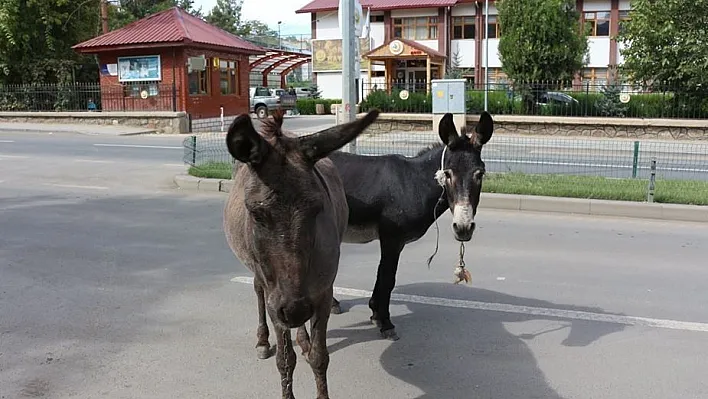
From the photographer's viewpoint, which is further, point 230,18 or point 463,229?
point 230,18

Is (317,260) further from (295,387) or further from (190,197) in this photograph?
(190,197)

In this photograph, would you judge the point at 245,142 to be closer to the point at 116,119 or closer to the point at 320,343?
the point at 320,343

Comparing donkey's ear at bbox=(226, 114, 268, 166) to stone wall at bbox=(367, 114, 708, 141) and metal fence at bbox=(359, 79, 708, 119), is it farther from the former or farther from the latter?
metal fence at bbox=(359, 79, 708, 119)

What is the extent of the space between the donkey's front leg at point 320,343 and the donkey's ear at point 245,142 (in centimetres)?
103

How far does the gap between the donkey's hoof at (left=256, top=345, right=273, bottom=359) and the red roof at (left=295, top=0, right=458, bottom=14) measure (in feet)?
139

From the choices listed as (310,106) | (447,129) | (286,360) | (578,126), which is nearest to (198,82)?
(310,106)

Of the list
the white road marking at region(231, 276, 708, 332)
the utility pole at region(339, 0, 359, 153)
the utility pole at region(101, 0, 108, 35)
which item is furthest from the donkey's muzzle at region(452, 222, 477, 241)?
the utility pole at region(101, 0, 108, 35)

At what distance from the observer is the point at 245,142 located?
286 centimetres

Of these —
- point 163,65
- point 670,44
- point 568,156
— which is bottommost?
point 568,156

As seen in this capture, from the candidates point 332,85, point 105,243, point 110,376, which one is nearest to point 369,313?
point 110,376

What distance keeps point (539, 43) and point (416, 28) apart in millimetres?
21799

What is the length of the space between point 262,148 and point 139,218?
756 cm

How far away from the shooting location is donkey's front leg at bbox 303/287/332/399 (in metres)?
3.72

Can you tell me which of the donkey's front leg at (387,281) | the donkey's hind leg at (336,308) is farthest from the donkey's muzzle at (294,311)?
the donkey's hind leg at (336,308)
